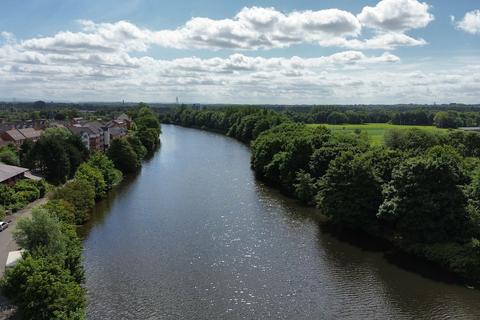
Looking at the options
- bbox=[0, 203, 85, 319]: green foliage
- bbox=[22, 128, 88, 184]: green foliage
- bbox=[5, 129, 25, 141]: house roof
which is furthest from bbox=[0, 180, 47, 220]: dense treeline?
bbox=[5, 129, 25, 141]: house roof

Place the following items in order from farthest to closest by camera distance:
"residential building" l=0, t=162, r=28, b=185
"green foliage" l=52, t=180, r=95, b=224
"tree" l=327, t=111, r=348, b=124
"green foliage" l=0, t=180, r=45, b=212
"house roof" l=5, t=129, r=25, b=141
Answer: "tree" l=327, t=111, r=348, b=124
"house roof" l=5, t=129, r=25, b=141
"residential building" l=0, t=162, r=28, b=185
"green foliage" l=0, t=180, r=45, b=212
"green foliage" l=52, t=180, r=95, b=224

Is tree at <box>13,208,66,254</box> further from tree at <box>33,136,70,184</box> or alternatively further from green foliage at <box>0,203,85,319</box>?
tree at <box>33,136,70,184</box>

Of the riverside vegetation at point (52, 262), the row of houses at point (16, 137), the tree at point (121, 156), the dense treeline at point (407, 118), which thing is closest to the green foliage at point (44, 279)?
the riverside vegetation at point (52, 262)

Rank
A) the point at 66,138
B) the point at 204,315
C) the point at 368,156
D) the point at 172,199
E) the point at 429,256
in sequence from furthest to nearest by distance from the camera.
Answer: the point at 66,138
the point at 172,199
the point at 368,156
the point at 429,256
the point at 204,315

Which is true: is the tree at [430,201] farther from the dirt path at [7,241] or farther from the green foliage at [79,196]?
the dirt path at [7,241]

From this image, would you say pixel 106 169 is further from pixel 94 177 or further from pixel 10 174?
pixel 10 174

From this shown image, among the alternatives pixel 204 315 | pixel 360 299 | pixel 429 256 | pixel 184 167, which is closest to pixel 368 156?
pixel 429 256

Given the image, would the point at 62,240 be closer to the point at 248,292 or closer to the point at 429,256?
the point at 248,292
